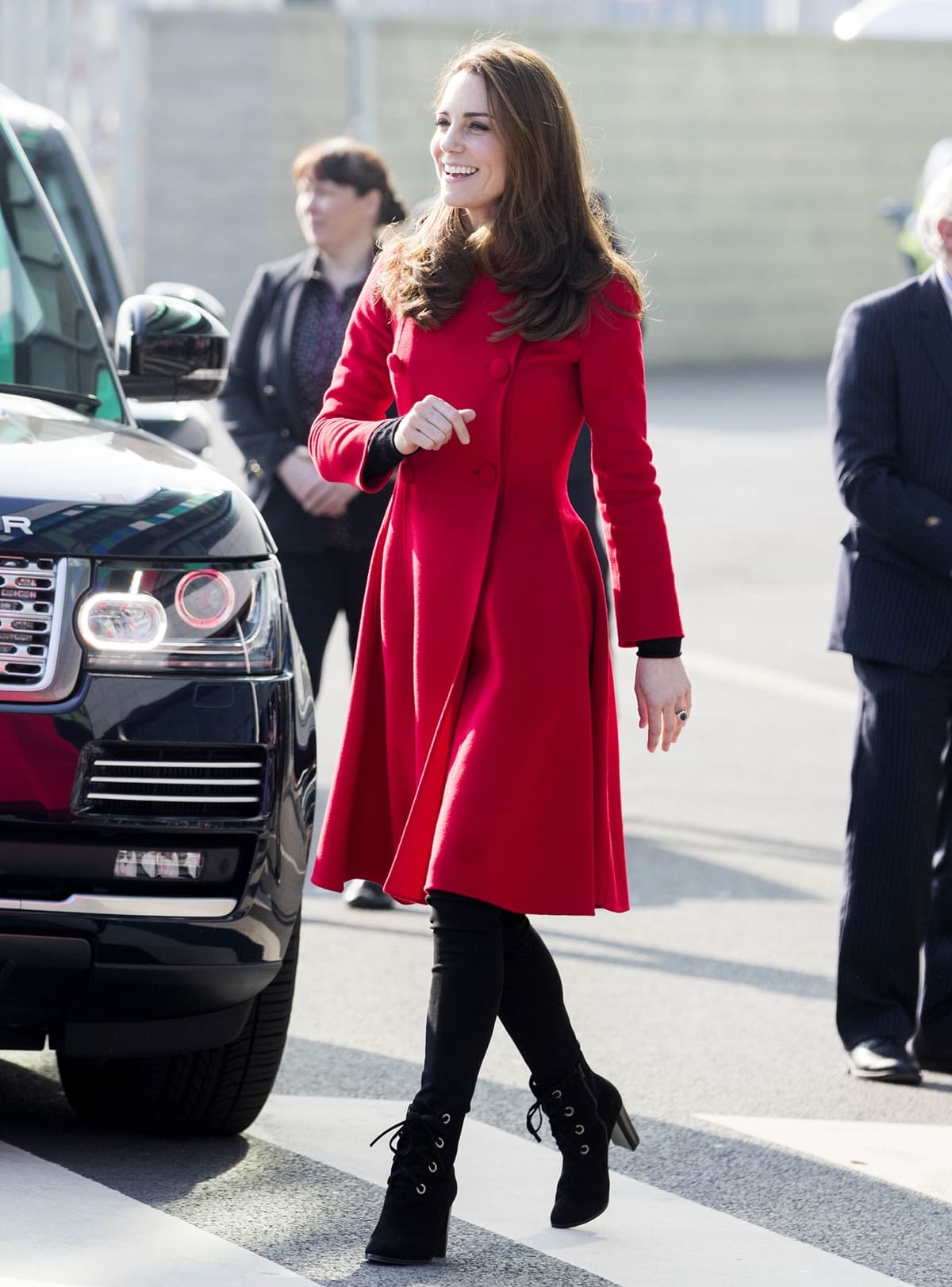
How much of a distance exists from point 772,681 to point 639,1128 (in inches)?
254

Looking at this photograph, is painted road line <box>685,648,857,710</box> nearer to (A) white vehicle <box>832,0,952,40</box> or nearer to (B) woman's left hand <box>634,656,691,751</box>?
(A) white vehicle <box>832,0,952,40</box>

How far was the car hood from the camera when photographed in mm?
3785

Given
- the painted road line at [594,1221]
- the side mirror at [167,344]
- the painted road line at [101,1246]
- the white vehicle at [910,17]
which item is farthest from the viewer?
the white vehicle at [910,17]

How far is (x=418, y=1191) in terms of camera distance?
3.60 m

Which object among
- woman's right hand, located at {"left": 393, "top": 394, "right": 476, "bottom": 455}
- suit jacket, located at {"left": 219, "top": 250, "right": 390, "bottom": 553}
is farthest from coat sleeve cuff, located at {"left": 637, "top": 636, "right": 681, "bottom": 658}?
suit jacket, located at {"left": 219, "top": 250, "right": 390, "bottom": 553}

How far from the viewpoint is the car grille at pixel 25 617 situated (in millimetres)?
3717

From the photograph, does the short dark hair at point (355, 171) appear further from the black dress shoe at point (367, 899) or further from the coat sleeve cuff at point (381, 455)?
the coat sleeve cuff at point (381, 455)

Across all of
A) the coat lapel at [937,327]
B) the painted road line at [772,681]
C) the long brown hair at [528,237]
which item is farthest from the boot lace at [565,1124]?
the painted road line at [772,681]

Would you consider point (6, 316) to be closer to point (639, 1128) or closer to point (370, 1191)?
point (370, 1191)

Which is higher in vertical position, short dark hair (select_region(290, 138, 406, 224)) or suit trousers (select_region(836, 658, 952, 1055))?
short dark hair (select_region(290, 138, 406, 224))

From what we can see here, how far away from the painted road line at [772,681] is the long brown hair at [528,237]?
678 centimetres

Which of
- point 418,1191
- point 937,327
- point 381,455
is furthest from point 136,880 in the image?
point 937,327

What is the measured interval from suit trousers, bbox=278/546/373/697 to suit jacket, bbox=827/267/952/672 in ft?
6.14

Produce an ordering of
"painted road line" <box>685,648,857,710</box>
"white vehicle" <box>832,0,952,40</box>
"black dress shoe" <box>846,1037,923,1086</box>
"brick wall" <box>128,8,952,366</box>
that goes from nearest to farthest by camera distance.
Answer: "black dress shoe" <box>846,1037,923,1086</box>, "white vehicle" <box>832,0,952,40</box>, "painted road line" <box>685,648,857,710</box>, "brick wall" <box>128,8,952,366</box>
